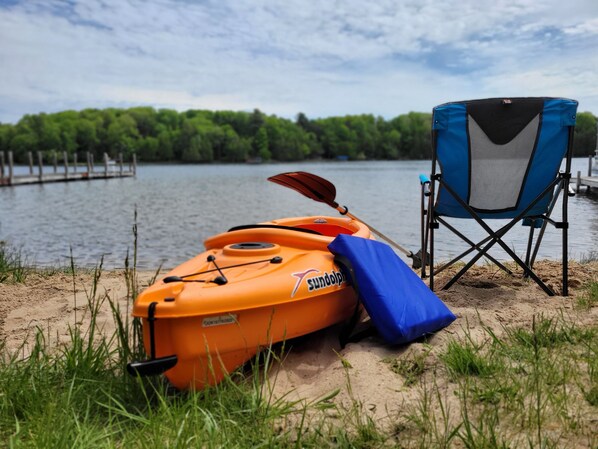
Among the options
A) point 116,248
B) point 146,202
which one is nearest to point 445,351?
point 116,248

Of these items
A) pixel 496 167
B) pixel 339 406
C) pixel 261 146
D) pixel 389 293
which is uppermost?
pixel 261 146

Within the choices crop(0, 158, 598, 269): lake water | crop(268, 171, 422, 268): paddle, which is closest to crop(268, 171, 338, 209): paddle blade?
crop(268, 171, 422, 268): paddle

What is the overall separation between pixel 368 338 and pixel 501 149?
7.09 feet

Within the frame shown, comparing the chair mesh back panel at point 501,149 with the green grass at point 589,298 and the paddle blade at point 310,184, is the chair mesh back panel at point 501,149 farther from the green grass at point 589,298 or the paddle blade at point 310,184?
the paddle blade at point 310,184

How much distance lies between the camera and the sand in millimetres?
2729

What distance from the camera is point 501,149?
4531 millimetres

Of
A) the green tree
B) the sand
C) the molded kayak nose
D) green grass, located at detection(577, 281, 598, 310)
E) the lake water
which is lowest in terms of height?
the lake water

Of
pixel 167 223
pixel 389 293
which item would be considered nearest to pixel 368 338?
pixel 389 293

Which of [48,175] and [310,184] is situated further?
[48,175]

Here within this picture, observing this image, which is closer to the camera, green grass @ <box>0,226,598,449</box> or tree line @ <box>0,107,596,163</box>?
green grass @ <box>0,226,598,449</box>

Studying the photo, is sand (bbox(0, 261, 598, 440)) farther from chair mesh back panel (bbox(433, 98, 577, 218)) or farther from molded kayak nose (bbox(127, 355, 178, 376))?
chair mesh back panel (bbox(433, 98, 577, 218))

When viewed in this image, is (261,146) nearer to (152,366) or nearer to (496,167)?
(496,167)

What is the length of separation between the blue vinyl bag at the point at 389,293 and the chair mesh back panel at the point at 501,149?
51.2 inches

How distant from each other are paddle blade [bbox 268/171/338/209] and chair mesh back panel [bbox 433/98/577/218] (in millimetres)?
1057
